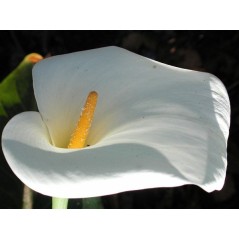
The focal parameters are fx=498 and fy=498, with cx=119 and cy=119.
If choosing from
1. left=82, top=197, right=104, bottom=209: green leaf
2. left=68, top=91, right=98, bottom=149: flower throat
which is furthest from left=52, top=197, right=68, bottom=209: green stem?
left=82, top=197, right=104, bottom=209: green leaf

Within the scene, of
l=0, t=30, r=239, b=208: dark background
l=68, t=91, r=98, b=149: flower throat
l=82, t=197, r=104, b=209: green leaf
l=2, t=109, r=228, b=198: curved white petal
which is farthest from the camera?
l=0, t=30, r=239, b=208: dark background

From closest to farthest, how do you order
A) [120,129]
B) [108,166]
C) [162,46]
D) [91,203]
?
[108,166] → [120,129] → [91,203] → [162,46]

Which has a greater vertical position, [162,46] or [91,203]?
[162,46]

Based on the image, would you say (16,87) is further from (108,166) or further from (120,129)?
(108,166)

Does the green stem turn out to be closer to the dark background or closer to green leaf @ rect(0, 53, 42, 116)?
green leaf @ rect(0, 53, 42, 116)

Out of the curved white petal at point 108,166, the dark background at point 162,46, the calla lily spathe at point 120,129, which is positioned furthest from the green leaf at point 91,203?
the dark background at point 162,46

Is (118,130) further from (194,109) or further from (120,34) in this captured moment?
(120,34)

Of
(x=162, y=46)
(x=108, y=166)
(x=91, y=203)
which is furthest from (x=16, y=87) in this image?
(x=162, y=46)
